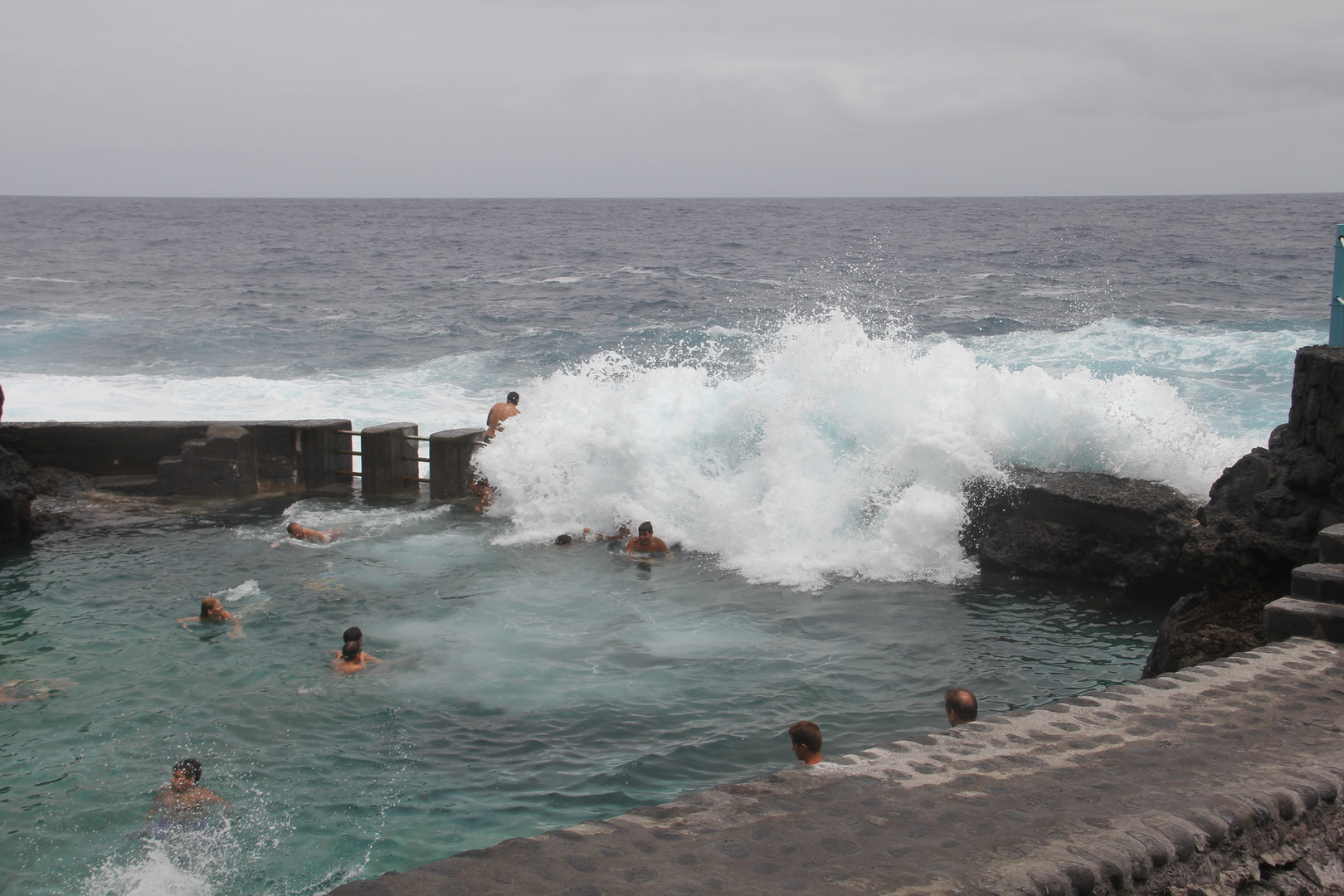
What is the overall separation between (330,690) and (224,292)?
32190 mm

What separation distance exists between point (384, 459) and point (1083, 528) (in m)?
8.03

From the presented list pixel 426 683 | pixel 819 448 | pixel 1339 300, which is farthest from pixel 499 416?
pixel 1339 300

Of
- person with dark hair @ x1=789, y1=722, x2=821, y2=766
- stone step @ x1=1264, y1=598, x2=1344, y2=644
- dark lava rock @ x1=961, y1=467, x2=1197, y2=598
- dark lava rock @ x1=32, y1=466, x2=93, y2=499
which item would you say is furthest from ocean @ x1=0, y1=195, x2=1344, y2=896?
stone step @ x1=1264, y1=598, x2=1344, y2=644

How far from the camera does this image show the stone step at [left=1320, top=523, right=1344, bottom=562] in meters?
5.73

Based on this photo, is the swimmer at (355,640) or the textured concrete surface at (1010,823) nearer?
the textured concrete surface at (1010,823)

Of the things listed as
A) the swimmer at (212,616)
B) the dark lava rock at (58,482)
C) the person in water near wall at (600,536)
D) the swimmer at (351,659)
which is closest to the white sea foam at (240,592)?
the swimmer at (212,616)

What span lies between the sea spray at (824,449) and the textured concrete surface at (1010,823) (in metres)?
5.13

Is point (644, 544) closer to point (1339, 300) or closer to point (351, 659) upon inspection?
point (351, 659)

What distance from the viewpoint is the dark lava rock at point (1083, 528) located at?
8695 millimetres

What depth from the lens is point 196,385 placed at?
21.1 meters

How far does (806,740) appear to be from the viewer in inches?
208

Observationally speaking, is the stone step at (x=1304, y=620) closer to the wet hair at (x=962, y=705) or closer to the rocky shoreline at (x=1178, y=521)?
the rocky shoreline at (x=1178, y=521)

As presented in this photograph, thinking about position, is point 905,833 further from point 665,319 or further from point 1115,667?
point 665,319

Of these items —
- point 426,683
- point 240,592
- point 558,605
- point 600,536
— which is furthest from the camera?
point 600,536
